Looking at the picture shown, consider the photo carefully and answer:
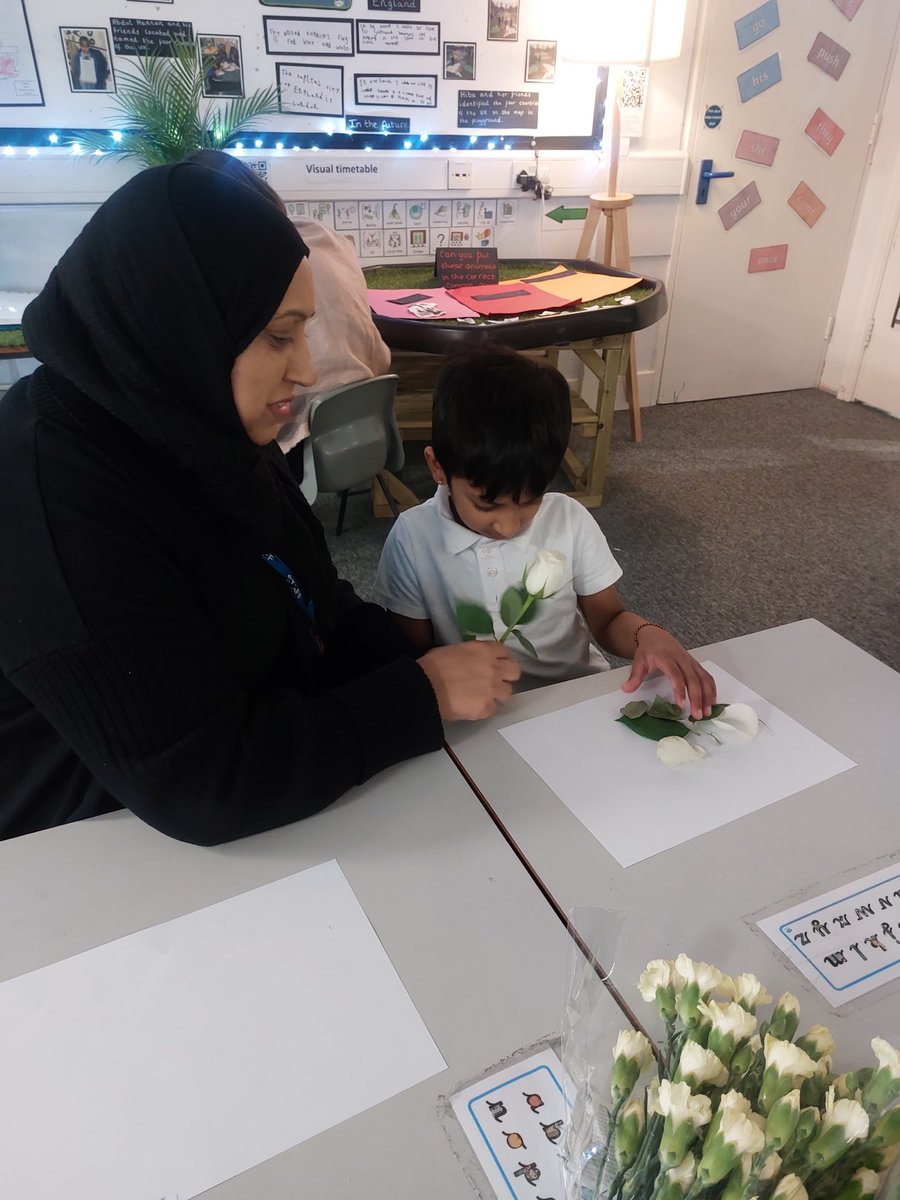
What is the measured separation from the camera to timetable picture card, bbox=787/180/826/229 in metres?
3.87

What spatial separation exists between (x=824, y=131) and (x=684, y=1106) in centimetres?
447

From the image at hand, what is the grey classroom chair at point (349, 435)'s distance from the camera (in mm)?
2193

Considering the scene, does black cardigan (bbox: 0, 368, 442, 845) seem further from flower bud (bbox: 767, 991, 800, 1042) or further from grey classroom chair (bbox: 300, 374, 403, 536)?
grey classroom chair (bbox: 300, 374, 403, 536)

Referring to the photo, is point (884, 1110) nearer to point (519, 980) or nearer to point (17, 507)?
point (519, 980)

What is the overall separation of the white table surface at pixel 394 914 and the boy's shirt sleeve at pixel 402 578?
42 centimetres

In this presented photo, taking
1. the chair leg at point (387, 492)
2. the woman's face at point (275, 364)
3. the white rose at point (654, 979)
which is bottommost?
the chair leg at point (387, 492)

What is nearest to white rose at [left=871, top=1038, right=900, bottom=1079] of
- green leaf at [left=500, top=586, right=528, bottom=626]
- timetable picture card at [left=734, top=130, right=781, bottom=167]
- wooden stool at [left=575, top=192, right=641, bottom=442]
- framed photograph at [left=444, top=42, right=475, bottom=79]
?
green leaf at [left=500, top=586, right=528, bottom=626]

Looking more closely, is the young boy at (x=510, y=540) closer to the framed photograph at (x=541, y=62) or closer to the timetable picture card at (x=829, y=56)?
the framed photograph at (x=541, y=62)

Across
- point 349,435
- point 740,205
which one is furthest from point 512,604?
point 740,205

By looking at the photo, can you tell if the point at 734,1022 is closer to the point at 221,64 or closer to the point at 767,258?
the point at 221,64

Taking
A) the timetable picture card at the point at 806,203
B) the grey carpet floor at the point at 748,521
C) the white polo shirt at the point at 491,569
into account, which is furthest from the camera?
the timetable picture card at the point at 806,203

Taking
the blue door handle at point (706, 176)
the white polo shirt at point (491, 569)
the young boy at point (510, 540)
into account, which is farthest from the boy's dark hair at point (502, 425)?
the blue door handle at point (706, 176)

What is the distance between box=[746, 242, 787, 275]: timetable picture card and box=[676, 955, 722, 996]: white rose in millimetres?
4164

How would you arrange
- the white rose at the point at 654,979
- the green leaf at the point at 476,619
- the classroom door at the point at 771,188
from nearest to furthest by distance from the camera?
the white rose at the point at 654,979
the green leaf at the point at 476,619
the classroom door at the point at 771,188
